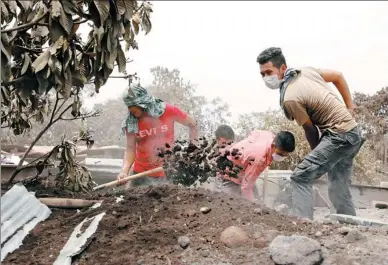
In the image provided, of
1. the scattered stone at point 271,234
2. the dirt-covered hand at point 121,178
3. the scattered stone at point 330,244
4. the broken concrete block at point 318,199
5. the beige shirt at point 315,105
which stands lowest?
the broken concrete block at point 318,199

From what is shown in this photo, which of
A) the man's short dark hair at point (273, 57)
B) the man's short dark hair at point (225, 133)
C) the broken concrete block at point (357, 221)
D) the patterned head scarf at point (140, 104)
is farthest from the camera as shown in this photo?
the man's short dark hair at point (225, 133)

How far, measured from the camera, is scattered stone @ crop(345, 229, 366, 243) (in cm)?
281

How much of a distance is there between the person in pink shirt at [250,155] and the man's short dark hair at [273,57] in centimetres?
66

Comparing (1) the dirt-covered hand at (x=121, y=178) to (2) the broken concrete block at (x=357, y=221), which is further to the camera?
(1) the dirt-covered hand at (x=121, y=178)

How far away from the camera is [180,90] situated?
14.2m

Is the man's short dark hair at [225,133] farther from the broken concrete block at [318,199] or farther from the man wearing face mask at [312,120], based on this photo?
the broken concrete block at [318,199]

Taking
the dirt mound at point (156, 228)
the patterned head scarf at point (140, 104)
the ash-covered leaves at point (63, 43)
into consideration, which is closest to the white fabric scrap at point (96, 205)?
the dirt mound at point (156, 228)

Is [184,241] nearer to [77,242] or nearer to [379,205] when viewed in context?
[77,242]

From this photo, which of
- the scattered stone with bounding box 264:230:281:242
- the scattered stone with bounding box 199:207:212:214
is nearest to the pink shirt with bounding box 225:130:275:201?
the scattered stone with bounding box 199:207:212:214

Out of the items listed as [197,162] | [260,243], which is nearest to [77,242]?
[260,243]

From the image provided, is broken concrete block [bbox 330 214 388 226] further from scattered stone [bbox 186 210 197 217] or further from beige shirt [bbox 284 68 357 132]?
scattered stone [bbox 186 210 197 217]

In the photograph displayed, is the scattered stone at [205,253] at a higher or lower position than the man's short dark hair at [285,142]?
lower

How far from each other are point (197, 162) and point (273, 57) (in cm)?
118

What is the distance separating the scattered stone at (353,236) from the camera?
9.22 feet
